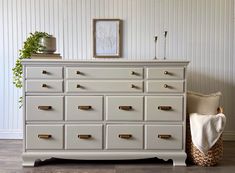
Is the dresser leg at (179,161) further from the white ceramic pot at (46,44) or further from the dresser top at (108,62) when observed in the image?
the white ceramic pot at (46,44)

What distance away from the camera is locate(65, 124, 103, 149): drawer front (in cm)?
290

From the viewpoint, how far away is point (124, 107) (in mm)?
2896

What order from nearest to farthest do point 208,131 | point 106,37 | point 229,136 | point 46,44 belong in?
point 208,131 → point 46,44 → point 106,37 → point 229,136

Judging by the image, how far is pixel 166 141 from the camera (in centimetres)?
292

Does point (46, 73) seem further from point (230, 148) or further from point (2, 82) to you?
point (230, 148)

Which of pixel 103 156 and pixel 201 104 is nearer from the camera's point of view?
pixel 103 156

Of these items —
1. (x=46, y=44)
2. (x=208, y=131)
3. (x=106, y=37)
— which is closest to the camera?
(x=208, y=131)

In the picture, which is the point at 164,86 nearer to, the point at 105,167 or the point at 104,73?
the point at 104,73

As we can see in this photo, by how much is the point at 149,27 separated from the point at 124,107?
126 centimetres

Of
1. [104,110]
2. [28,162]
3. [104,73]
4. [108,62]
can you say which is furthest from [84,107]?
[28,162]

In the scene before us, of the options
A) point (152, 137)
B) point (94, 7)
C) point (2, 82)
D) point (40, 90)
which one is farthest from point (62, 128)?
point (94, 7)

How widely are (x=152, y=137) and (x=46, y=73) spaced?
1.13 metres

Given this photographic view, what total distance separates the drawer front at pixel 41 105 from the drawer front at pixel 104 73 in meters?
0.25

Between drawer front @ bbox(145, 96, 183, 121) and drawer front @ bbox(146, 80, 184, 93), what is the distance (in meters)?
0.06
